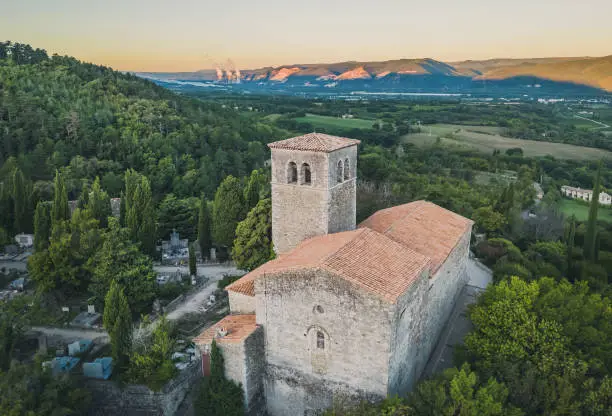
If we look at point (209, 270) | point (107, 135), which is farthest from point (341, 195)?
point (107, 135)

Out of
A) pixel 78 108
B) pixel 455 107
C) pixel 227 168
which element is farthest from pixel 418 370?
pixel 455 107

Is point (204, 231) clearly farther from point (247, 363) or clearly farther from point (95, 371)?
point (247, 363)

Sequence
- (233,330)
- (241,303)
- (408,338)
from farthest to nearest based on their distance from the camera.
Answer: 1. (241,303)
2. (233,330)
3. (408,338)

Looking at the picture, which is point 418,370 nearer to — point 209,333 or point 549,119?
point 209,333

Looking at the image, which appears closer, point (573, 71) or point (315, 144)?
point (315, 144)

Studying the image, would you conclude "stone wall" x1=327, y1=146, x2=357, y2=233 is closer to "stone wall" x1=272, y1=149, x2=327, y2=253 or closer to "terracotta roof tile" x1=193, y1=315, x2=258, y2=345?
"stone wall" x1=272, y1=149, x2=327, y2=253

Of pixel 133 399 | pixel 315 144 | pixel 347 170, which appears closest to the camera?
pixel 133 399
